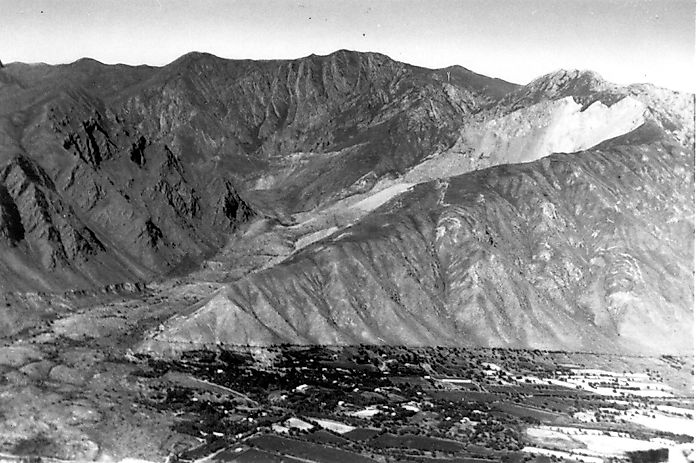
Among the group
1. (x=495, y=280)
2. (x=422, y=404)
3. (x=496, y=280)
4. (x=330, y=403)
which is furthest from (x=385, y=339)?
(x=330, y=403)

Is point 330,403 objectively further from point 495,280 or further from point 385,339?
point 495,280

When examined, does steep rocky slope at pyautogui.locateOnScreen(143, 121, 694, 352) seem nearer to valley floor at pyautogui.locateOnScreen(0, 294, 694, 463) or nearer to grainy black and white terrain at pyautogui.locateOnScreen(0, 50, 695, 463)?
grainy black and white terrain at pyautogui.locateOnScreen(0, 50, 695, 463)

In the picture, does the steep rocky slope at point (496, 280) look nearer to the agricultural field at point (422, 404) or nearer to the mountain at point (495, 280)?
the mountain at point (495, 280)

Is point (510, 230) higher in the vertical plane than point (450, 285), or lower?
higher

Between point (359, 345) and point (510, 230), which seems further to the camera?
point (510, 230)

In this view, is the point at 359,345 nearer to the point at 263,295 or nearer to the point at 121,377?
the point at 263,295

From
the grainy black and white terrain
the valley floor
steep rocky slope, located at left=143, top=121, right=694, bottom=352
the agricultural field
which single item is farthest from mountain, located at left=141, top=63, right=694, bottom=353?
the valley floor

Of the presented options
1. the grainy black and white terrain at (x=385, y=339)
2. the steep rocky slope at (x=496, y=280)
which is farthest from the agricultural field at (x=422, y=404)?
the steep rocky slope at (x=496, y=280)

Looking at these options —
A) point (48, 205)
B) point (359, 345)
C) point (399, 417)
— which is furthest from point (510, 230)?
point (48, 205)
